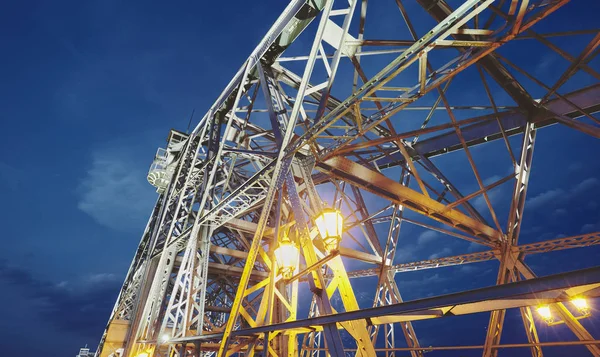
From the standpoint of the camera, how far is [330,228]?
15.1ft

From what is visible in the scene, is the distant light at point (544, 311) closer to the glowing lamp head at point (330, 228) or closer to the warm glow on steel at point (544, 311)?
the warm glow on steel at point (544, 311)

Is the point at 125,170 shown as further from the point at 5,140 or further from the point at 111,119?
the point at 5,140

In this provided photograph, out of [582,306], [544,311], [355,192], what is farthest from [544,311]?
[355,192]

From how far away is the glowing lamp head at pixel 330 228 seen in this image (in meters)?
4.59

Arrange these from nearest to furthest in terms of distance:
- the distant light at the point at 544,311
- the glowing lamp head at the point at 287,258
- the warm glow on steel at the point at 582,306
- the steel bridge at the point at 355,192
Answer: the steel bridge at the point at 355,192, the glowing lamp head at the point at 287,258, the warm glow on steel at the point at 582,306, the distant light at the point at 544,311

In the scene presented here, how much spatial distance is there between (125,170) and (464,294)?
165m

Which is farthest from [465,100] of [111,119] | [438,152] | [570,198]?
[111,119]

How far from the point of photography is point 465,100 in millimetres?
118500

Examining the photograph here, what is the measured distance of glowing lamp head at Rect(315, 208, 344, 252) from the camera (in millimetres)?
4586

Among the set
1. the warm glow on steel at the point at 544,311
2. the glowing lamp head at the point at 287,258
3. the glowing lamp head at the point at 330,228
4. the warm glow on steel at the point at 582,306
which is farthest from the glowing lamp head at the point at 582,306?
the glowing lamp head at the point at 287,258

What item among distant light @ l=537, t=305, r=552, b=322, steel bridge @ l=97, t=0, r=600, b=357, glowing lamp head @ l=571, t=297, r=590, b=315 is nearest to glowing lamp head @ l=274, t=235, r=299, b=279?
steel bridge @ l=97, t=0, r=600, b=357

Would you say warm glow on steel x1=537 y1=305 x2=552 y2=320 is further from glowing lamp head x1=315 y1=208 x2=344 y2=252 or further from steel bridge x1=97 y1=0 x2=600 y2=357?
glowing lamp head x1=315 y1=208 x2=344 y2=252

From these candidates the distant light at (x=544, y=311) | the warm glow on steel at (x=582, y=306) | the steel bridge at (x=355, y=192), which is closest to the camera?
the steel bridge at (x=355, y=192)

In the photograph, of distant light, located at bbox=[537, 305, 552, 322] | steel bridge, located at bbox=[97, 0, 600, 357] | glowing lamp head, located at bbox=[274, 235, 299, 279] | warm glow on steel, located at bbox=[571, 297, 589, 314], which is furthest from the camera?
distant light, located at bbox=[537, 305, 552, 322]
